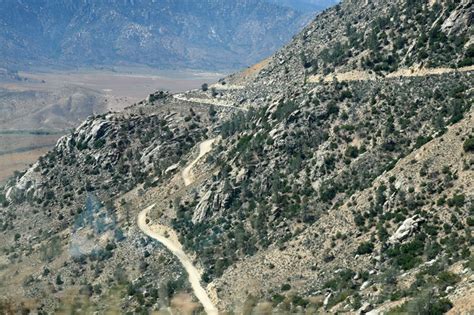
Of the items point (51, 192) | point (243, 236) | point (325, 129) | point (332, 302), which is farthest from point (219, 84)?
point (332, 302)

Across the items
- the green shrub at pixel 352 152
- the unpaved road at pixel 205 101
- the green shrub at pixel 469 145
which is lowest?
the green shrub at pixel 469 145

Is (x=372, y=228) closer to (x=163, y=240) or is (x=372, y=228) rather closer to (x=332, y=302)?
(x=332, y=302)

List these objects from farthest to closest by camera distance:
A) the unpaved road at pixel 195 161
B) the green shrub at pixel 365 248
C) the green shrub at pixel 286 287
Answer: the unpaved road at pixel 195 161, the green shrub at pixel 365 248, the green shrub at pixel 286 287

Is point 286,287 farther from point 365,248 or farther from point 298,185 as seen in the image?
point 298,185

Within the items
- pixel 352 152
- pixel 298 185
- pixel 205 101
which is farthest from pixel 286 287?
pixel 205 101

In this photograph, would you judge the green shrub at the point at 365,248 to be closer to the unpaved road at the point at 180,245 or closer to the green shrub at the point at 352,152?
the unpaved road at the point at 180,245

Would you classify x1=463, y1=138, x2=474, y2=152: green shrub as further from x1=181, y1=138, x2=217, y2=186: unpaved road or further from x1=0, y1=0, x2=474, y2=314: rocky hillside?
x1=181, y1=138, x2=217, y2=186: unpaved road

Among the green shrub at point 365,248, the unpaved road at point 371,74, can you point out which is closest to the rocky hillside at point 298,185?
the green shrub at point 365,248
